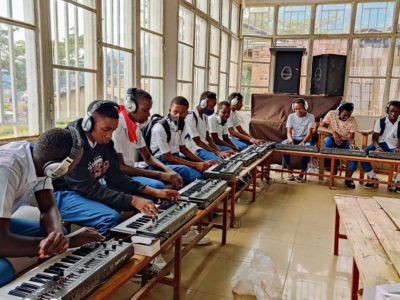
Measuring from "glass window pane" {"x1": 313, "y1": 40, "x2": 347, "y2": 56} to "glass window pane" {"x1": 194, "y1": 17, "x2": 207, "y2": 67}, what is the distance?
9.60ft

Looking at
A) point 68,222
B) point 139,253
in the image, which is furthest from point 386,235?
point 68,222

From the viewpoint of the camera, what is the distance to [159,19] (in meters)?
4.33

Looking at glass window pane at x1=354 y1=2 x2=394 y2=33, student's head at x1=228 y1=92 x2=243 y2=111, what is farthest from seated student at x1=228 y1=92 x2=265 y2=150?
glass window pane at x1=354 y1=2 x2=394 y2=33

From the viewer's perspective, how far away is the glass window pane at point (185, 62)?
506cm

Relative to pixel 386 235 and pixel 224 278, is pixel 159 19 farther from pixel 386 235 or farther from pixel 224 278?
pixel 386 235

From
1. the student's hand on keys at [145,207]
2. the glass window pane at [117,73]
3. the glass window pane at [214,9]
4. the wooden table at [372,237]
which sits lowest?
the wooden table at [372,237]

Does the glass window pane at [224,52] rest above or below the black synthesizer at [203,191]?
above

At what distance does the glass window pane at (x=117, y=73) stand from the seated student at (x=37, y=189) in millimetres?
1976

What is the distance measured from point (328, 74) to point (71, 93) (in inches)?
198

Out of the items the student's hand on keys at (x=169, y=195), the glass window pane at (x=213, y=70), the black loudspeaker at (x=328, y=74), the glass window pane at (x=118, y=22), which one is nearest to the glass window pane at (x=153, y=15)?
the glass window pane at (x=118, y=22)

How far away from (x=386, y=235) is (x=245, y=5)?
6.69 metres

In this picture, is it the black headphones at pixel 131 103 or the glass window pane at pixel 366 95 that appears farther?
the glass window pane at pixel 366 95

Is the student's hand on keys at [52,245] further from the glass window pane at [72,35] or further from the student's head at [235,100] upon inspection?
the student's head at [235,100]

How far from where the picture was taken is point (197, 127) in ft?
13.8
